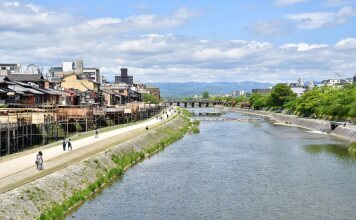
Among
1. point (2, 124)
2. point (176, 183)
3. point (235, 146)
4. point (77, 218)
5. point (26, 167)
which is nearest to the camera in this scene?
point (77, 218)

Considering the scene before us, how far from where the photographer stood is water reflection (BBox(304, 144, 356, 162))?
58.3 metres

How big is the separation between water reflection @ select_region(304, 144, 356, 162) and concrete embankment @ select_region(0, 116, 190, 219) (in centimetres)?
2282

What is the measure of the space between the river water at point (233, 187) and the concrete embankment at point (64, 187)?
1067mm

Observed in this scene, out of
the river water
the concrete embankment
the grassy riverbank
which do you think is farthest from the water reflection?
the concrete embankment

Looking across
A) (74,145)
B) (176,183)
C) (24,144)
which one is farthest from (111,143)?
(176,183)

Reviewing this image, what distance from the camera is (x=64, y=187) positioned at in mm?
33531

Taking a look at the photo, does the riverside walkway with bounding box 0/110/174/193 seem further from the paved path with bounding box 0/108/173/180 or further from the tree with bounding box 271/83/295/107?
the tree with bounding box 271/83/295/107

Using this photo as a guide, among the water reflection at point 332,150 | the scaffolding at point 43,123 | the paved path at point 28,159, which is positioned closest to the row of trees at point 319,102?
the water reflection at point 332,150

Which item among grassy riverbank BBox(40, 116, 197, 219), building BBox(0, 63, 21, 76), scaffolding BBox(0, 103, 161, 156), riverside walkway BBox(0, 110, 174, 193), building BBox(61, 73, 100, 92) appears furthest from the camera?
building BBox(61, 73, 100, 92)

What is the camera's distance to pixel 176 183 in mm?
41312

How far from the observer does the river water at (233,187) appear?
1249 inches

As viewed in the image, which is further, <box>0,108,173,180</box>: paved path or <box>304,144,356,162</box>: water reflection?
<box>304,144,356,162</box>: water reflection

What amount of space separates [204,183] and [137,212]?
35.3 ft

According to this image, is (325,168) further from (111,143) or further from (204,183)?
(111,143)
